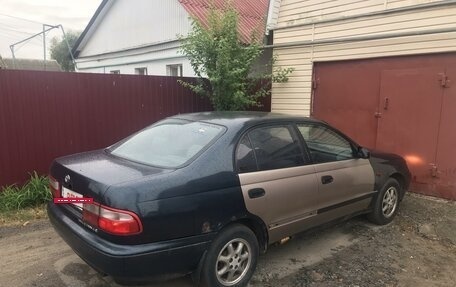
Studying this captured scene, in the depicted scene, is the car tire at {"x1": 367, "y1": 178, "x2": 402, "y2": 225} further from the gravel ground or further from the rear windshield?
the rear windshield

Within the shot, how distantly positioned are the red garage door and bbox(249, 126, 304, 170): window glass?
334 centimetres


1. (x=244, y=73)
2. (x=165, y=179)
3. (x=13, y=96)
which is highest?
(x=244, y=73)

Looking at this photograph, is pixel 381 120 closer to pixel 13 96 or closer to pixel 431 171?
pixel 431 171

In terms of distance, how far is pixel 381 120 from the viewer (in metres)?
6.70

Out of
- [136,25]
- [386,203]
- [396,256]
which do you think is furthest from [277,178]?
[136,25]

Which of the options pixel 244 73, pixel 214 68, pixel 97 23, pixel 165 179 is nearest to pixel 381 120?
pixel 244 73

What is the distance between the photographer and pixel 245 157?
11.0 ft

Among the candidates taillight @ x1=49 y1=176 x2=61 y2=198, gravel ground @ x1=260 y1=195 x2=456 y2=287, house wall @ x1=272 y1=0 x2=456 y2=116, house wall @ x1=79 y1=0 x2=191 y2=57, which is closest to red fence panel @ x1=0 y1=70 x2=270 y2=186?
house wall @ x1=272 y1=0 x2=456 y2=116

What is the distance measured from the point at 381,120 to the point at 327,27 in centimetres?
205

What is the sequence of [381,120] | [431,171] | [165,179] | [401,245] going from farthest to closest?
[381,120]
[431,171]
[401,245]
[165,179]

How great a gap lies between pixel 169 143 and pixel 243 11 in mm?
8558

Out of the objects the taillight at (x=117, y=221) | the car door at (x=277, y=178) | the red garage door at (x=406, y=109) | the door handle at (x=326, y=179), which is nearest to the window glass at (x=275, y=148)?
the car door at (x=277, y=178)

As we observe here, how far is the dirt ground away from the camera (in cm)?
359

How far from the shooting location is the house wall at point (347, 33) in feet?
19.2
